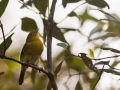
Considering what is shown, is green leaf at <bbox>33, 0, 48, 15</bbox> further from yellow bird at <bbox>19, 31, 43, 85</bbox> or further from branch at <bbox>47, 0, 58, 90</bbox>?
yellow bird at <bbox>19, 31, 43, 85</bbox>

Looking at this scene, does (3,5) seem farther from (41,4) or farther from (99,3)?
(99,3)

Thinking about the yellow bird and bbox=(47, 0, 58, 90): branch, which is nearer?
bbox=(47, 0, 58, 90): branch

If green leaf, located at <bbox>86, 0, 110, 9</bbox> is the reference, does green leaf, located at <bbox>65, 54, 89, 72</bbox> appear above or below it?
below

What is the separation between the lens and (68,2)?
1072 mm

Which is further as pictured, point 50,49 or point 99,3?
point 99,3

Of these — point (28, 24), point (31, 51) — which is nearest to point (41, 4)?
point (28, 24)

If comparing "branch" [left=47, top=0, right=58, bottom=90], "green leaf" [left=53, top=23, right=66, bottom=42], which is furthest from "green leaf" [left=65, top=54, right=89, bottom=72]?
"branch" [left=47, top=0, right=58, bottom=90]

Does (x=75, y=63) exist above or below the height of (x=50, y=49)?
Result: below

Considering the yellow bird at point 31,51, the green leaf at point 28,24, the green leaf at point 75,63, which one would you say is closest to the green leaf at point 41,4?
the green leaf at point 28,24

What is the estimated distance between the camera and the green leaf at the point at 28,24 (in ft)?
3.62

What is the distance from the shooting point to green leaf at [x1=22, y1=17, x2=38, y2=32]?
1104 mm

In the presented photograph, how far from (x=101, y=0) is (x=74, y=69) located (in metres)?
0.31

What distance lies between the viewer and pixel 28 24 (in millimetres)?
1104

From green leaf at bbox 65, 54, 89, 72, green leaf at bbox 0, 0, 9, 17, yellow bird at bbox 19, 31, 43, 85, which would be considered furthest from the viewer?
yellow bird at bbox 19, 31, 43, 85
